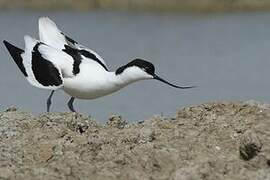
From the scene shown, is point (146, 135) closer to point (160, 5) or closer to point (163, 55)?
point (163, 55)

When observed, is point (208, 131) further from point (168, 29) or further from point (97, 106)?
point (168, 29)

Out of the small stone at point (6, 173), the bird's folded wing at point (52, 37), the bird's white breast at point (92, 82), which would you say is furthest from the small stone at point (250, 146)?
the bird's folded wing at point (52, 37)

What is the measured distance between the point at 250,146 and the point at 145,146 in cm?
51

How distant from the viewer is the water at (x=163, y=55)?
942 cm

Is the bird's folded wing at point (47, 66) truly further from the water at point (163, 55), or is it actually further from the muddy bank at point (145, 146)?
the water at point (163, 55)

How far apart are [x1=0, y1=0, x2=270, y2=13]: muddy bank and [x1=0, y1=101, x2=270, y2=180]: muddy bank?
16.2m

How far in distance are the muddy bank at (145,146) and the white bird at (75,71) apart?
0.95 meters

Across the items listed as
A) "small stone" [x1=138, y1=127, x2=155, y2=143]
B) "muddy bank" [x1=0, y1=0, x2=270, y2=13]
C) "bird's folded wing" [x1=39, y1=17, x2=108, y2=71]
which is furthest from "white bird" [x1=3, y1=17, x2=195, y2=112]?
"muddy bank" [x1=0, y1=0, x2=270, y2=13]

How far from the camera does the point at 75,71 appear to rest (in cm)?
634

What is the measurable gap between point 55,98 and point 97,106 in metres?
0.56

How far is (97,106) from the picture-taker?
9.00 m

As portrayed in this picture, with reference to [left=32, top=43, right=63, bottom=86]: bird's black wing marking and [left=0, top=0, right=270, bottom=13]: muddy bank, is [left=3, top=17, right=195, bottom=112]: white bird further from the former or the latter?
[left=0, top=0, right=270, bottom=13]: muddy bank

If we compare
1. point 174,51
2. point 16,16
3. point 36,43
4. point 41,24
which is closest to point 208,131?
point 36,43

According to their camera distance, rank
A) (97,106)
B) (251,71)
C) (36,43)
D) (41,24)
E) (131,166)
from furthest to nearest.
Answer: (251,71), (97,106), (41,24), (36,43), (131,166)
